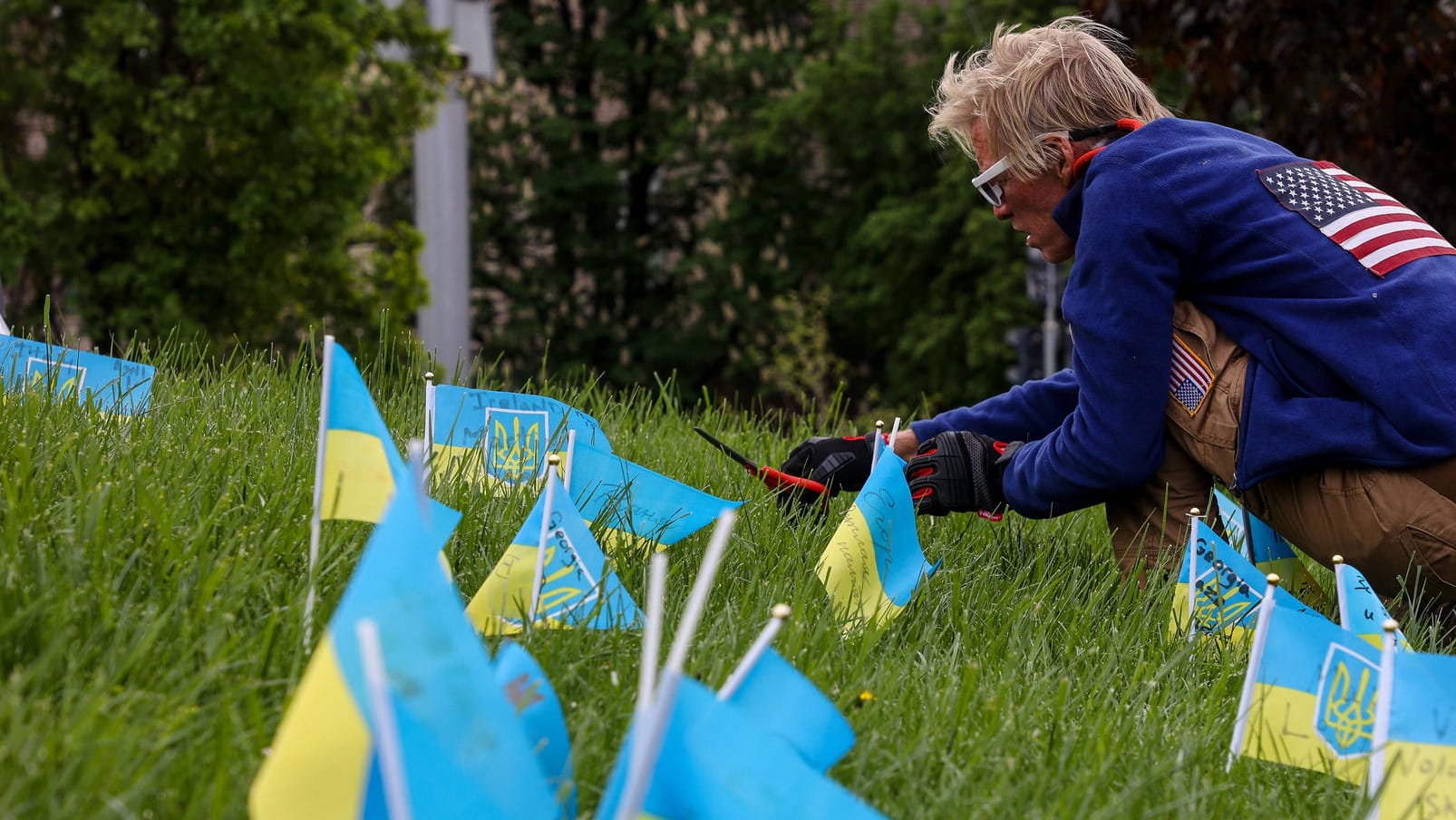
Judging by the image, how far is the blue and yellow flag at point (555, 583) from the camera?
77.3 inches

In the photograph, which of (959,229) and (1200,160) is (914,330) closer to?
(959,229)

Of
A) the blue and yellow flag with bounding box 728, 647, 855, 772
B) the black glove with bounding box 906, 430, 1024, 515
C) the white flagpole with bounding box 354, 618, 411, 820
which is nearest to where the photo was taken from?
the white flagpole with bounding box 354, 618, 411, 820

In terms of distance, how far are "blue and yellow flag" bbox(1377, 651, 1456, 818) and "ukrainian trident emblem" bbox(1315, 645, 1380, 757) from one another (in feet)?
0.45

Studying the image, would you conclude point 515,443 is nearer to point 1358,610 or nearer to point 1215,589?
point 1215,589

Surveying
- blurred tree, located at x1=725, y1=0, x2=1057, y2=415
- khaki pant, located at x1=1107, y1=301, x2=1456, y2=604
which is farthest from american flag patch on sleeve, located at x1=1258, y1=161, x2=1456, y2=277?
blurred tree, located at x1=725, y1=0, x2=1057, y2=415

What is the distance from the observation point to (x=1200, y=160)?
276 cm

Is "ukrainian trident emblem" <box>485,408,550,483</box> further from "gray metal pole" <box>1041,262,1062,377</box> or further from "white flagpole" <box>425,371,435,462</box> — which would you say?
"gray metal pole" <box>1041,262,1062,377</box>

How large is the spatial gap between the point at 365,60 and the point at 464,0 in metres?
1.10

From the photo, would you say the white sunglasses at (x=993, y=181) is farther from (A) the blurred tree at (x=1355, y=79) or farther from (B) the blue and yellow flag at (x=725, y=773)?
(A) the blurred tree at (x=1355, y=79)

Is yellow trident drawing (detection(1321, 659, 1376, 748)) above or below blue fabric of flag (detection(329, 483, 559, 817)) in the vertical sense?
below

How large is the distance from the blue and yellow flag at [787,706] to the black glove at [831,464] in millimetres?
1631

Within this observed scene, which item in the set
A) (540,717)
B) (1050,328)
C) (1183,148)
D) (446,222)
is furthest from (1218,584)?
(1050,328)

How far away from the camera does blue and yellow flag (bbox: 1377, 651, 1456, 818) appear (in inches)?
67.5

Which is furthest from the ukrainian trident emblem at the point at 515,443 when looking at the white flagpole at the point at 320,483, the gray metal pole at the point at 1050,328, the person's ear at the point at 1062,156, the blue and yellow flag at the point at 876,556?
the gray metal pole at the point at 1050,328
